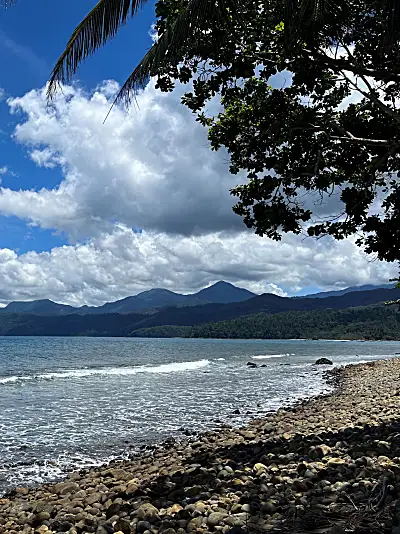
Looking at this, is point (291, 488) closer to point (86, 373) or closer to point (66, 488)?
point (66, 488)

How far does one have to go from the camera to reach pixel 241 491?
288 inches

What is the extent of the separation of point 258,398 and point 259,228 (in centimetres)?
1715

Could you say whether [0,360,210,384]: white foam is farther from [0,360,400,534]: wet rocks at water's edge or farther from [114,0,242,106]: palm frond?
[114,0,242,106]: palm frond

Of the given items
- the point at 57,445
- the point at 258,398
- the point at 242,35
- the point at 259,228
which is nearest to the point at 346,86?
the point at 242,35

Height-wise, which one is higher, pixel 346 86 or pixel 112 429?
pixel 346 86

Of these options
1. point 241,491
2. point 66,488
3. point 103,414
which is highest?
point 241,491

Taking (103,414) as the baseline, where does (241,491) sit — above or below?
above

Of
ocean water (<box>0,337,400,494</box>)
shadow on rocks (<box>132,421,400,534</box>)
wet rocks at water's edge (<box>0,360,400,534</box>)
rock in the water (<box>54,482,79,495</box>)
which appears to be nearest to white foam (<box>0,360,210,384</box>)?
ocean water (<box>0,337,400,494</box>)

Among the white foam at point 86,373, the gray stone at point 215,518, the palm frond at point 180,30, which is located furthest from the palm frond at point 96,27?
the white foam at point 86,373

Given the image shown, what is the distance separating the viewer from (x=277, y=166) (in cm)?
1074

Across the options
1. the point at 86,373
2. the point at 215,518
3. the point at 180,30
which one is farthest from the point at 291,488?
the point at 86,373

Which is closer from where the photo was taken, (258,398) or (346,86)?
(346,86)

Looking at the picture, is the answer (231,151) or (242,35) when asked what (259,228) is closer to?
(231,151)

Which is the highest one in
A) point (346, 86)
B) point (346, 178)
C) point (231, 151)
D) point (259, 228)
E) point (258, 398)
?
point (346, 86)
